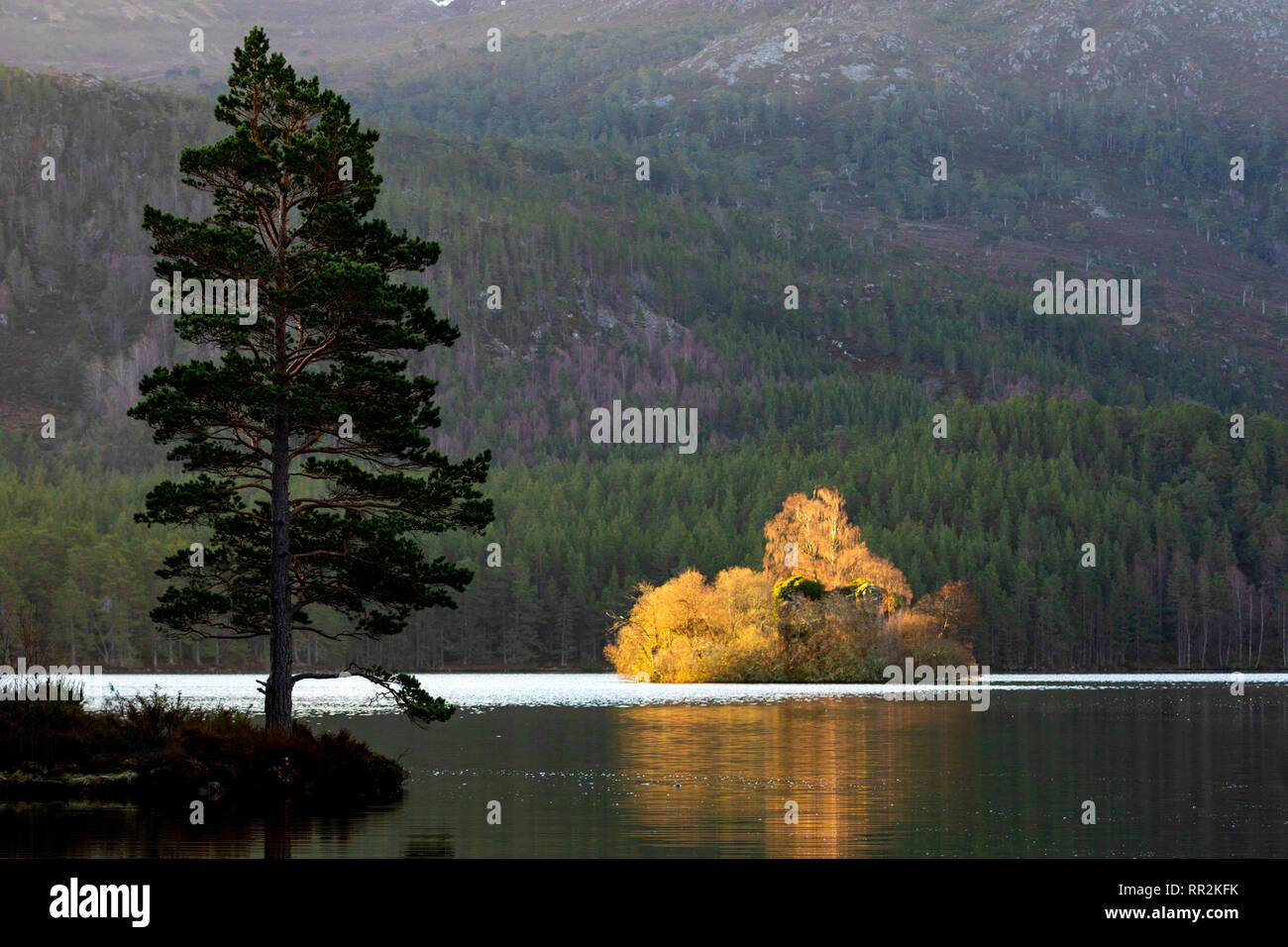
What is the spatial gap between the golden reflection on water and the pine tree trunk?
9.82 metres

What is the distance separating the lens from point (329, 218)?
45656 millimetres

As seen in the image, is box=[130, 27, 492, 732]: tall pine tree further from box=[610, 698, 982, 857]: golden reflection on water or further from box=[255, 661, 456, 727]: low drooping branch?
box=[610, 698, 982, 857]: golden reflection on water

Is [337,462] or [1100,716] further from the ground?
[337,462]

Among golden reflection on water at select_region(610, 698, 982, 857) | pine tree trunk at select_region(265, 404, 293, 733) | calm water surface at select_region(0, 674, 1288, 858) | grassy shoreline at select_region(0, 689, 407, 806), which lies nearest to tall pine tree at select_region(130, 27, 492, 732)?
pine tree trunk at select_region(265, 404, 293, 733)

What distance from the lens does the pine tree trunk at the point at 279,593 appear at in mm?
45031

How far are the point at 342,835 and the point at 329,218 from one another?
18.0 metres

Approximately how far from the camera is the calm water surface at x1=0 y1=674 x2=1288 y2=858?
34562 millimetres

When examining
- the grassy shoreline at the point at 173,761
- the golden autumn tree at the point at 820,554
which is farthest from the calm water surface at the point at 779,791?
the golden autumn tree at the point at 820,554

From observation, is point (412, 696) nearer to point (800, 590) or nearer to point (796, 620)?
point (796, 620)

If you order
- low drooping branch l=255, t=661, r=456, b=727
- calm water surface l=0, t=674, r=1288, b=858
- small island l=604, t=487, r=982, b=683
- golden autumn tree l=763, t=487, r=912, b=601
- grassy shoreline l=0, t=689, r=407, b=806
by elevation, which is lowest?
calm water surface l=0, t=674, r=1288, b=858

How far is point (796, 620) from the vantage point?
420 ft

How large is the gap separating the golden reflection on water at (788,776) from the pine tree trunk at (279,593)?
9.82 metres

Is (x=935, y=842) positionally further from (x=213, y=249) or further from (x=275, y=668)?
(x=213, y=249)
